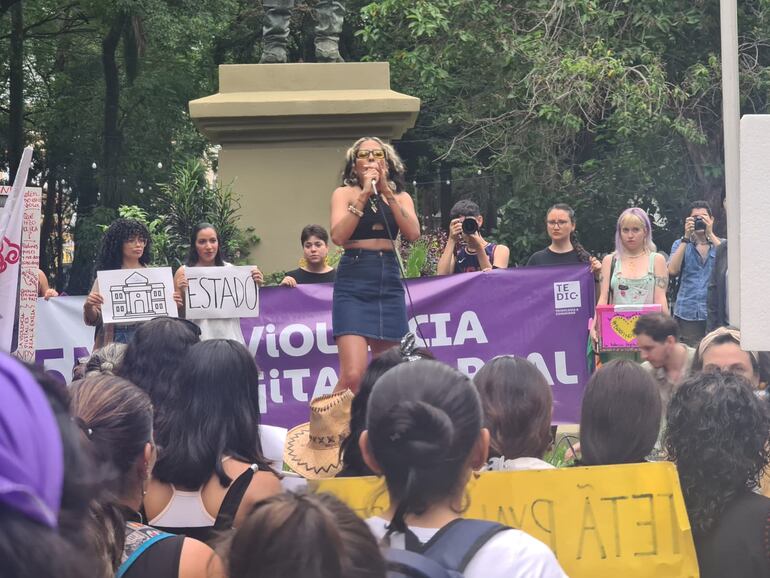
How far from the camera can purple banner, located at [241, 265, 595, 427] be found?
832 cm

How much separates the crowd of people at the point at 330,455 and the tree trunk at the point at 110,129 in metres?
21.3

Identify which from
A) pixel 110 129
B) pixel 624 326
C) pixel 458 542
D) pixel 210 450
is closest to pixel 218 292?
pixel 624 326

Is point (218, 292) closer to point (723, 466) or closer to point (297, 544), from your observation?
point (723, 466)

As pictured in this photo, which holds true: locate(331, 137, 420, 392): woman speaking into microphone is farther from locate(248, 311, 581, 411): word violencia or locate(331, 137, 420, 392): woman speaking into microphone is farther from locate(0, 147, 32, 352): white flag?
locate(248, 311, 581, 411): word violencia

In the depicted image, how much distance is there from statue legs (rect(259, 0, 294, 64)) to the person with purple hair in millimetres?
4537

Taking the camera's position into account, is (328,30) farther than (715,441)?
Yes

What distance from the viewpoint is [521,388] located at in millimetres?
3385

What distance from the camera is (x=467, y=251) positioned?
8617 millimetres

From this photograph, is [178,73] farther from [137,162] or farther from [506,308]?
[506,308]

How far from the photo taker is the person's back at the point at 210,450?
315 centimetres

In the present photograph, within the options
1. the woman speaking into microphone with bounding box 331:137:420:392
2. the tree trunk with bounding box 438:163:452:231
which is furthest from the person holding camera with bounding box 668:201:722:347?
the tree trunk with bounding box 438:163:452:231

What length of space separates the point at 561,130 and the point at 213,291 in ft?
34.4

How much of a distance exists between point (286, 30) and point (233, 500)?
866 cm

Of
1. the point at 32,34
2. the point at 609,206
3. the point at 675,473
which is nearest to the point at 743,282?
the point at 675,473
